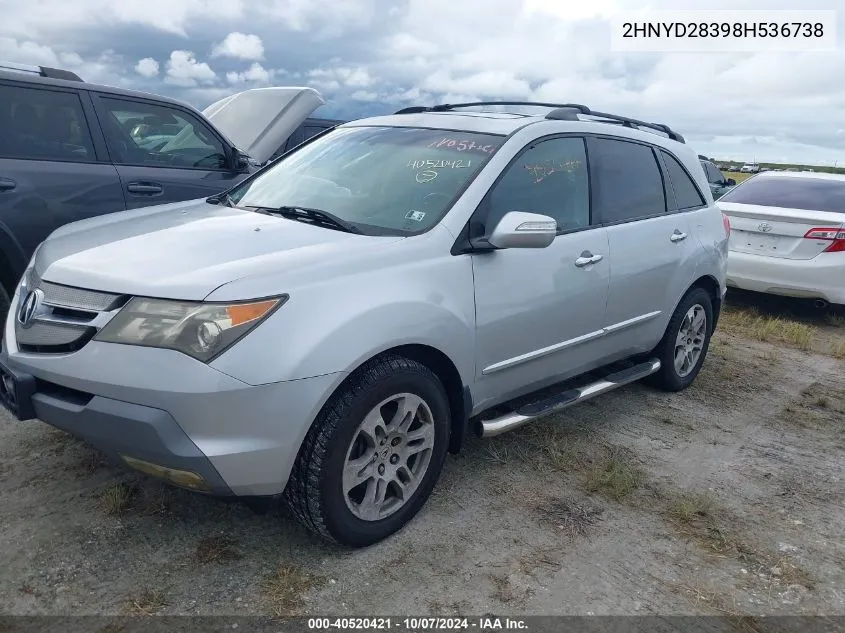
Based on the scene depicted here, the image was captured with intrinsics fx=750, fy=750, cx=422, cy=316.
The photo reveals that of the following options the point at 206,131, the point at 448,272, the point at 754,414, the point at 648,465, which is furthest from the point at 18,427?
the point at 754,414

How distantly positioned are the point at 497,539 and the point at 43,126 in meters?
3.92

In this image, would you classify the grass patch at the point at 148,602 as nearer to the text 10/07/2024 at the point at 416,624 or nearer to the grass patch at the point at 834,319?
the text 10/07/2024 at the point at 416,624

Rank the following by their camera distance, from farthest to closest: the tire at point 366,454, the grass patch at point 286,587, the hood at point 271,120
→ 1. the hood at point 271,120
2. the tire at point 366,454
3. the grass patch at point 286,587

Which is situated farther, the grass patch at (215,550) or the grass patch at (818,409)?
the grass patch at (818,409)

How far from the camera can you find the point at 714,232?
202 inches

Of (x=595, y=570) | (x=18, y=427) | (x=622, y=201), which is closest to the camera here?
(x=595, y=570)

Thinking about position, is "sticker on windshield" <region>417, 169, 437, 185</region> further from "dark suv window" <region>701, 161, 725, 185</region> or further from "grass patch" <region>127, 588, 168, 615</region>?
"dark suv window" <region>701, 161, 725, 185</region>

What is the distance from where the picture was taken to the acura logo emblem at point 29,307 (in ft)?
9.46

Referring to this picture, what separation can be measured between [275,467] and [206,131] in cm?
400

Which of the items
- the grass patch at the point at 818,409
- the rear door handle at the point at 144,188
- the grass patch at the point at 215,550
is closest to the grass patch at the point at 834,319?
the grass patch at the point at 818,409

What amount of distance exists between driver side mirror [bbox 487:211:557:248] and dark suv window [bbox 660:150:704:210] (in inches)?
78.1

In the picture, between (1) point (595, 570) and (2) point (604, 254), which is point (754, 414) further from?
(1) point (595, 570)

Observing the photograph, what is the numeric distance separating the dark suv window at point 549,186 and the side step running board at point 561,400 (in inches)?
34.4

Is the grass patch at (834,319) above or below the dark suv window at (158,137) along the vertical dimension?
below
